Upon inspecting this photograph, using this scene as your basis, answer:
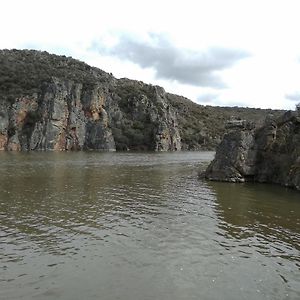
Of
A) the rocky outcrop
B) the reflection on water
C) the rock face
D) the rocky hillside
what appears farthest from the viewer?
the rocky hillside

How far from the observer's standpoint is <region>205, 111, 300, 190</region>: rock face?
40.8 metres

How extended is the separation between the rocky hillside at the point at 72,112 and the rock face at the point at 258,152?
67.3 meters

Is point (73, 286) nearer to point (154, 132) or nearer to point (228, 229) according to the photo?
point (228, 229)

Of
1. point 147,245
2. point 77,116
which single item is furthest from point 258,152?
point 77,116

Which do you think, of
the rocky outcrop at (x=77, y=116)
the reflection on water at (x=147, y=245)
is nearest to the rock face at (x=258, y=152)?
the reflection on water at (x=147, y=245)

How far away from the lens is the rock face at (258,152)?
134 feet

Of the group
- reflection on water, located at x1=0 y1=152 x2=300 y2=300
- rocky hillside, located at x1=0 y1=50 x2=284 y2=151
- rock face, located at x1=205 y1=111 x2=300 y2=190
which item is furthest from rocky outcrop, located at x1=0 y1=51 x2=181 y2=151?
reflection on water, located at x1=0 y1=152 x2=300 y2=300

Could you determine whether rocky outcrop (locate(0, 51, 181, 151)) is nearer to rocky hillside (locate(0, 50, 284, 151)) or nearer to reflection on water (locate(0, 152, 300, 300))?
rocky hillside (locate(0, 50, 284, 151))

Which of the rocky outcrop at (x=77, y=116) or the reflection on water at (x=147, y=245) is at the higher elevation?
the rocky outcrop at (x=77, y=116)

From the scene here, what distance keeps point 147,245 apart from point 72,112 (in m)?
126

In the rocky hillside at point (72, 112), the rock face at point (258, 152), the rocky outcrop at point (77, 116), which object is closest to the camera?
the rock face at point (258, 152)

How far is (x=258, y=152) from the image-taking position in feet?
141

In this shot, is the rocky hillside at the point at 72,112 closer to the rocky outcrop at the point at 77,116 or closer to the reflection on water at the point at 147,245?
the rocky outcrop at the point at 77,116

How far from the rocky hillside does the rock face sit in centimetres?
6733
